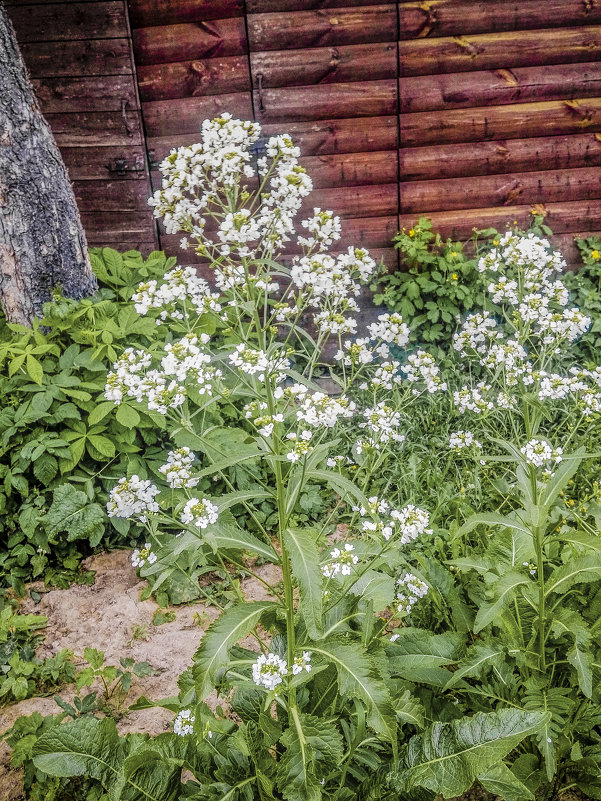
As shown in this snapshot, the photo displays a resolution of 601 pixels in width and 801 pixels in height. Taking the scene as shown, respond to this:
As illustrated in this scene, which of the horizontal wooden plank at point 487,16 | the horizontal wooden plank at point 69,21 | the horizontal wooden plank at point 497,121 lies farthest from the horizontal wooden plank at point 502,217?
the horizontal wooden plank at point 69,21

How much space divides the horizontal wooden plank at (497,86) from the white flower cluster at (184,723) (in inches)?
164

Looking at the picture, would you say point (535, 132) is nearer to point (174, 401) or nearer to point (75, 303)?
point (75, 303)

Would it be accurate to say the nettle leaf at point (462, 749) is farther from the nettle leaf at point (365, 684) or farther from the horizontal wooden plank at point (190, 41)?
the horizontal wooden plank at point (190, 41)

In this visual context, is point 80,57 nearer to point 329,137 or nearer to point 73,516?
point 329,137

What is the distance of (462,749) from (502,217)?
13.0 ft

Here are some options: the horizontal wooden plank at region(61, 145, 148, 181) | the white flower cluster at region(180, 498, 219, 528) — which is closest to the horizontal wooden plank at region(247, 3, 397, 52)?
the horizontal wooden plank at region(61, 145, 148, 181)

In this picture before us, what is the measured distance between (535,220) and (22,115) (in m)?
3.66

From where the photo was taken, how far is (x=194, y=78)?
427 centimetres

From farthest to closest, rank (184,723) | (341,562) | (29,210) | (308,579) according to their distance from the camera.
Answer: (29,210)
(184,723)
(341,562)
(308,579)

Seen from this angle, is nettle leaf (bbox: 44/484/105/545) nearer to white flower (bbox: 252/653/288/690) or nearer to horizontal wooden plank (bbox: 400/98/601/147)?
white flower (bbox: 252/653/288/690)

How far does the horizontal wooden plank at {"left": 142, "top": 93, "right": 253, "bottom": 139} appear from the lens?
431 centimetres

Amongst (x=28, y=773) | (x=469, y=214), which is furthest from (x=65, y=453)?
(x=469, y=214)

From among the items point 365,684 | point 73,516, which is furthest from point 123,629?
point 365,684

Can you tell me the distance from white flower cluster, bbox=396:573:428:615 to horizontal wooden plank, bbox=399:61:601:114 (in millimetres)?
3576
